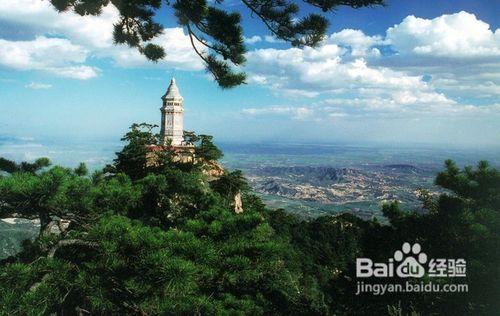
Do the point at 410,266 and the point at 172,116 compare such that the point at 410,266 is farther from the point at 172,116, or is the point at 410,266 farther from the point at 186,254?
the point at 172,116

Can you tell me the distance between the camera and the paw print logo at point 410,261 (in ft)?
17.3

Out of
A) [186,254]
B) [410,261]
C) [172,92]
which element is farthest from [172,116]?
[186,254]

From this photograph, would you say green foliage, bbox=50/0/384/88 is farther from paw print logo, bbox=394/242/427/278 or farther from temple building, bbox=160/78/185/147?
temple building, bbox=160/78/185/147

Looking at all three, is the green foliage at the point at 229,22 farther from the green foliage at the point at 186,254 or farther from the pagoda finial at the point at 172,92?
the pagoda finial at the point at 172,92

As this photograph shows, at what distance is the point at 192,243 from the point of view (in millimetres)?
3277

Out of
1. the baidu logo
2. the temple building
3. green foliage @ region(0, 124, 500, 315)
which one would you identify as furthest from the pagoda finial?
the baidu logo

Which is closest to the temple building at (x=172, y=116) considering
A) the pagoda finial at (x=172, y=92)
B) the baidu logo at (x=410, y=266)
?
the pagoda finial at (x=172, y=92)

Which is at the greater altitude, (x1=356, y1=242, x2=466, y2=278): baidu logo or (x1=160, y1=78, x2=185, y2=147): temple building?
(x1=160, y1=78, x2=185, y2=147): temple building

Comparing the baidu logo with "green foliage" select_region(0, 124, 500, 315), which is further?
the baidu logo

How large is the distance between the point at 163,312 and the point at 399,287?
3286 mm

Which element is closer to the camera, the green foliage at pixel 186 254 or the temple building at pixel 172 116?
the green foliage at pixel 186 254

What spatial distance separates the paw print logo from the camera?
5.26 meters

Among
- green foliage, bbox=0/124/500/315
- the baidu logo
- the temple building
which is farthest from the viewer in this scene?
the temple building

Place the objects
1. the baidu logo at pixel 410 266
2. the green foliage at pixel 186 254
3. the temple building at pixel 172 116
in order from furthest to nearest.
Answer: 1. the temple building at pixel 172 116
2. the baidu logo at pixel 410 266
3. the green foliage at pixel 186 254
